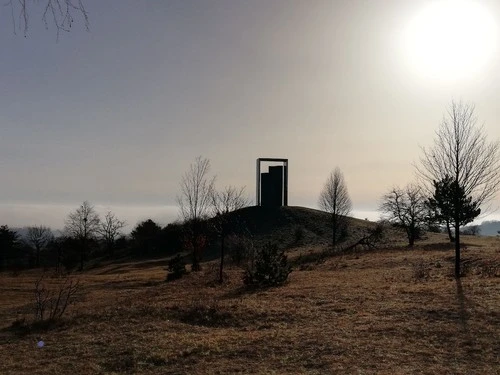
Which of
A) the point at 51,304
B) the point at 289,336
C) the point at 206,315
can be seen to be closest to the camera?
the point at 289,336

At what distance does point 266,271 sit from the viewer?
51.9 feet

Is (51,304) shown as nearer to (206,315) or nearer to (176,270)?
(206,315)

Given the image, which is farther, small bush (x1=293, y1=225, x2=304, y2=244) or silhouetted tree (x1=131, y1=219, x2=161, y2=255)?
silhouetted tree (x1=131, y1=219, x2=161, y2=255)

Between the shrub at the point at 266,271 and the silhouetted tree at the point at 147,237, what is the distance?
36.6 metres

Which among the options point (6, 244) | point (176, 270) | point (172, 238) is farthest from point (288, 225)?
point (6, 244)

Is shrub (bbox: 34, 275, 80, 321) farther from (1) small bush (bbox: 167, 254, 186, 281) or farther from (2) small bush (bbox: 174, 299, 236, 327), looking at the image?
(1) small bush (bbox: 167, 254, 186, 281)

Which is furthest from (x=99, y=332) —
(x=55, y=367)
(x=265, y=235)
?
(x=265, y=235)

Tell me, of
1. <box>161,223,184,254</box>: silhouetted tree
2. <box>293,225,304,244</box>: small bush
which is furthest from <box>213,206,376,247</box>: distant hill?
<box>161,223,184,254</box>: silhouetted tree

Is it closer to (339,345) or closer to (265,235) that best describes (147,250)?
(265,235)

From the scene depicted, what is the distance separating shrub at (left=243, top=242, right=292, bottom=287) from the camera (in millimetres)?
15766

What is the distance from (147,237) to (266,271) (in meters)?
41.5

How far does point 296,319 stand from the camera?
9305 millimetres

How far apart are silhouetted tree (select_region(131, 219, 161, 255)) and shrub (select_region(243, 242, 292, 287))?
3663cm

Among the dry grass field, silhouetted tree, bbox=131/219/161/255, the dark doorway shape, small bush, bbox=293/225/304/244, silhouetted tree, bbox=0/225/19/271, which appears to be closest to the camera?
the dry grass field
